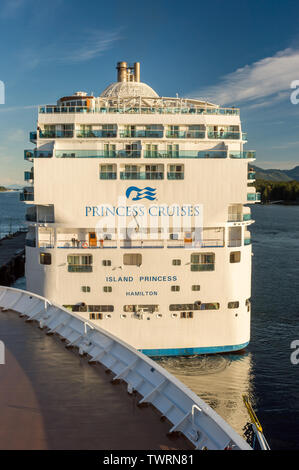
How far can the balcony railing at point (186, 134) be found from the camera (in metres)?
24.2

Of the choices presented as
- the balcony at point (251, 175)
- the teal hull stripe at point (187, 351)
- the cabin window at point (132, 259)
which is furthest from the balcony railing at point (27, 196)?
the balcony at point (251, 175)

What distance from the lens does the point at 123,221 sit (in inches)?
912

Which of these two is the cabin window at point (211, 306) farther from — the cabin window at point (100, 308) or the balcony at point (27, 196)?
the balcony at point (27, 196)

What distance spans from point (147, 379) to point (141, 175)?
584 inches

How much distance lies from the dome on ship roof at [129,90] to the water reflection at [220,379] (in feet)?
59.4

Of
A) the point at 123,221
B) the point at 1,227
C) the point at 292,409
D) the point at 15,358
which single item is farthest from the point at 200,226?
the point at 1,227

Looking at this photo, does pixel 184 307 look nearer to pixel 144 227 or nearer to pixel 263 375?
pixel 144 227

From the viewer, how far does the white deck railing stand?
7652mm

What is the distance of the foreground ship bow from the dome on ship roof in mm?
6193

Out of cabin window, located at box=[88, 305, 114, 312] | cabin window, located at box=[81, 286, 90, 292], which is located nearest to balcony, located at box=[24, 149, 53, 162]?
cabin window, located at box=[81, 286, 90, 292]

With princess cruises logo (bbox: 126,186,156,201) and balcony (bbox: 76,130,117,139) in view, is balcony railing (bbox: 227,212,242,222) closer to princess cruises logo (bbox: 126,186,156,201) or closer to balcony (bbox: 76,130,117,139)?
princess cruises logo (bbox: 126,186,156,201)

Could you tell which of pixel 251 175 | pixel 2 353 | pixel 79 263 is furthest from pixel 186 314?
pixel 2 353

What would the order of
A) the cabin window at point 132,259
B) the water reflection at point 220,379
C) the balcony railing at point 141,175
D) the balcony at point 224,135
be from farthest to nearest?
the balcony at point 224,135
the balcony railing at point 141,175
the cabin window at point 132,259
the water reflection at point 220,379
